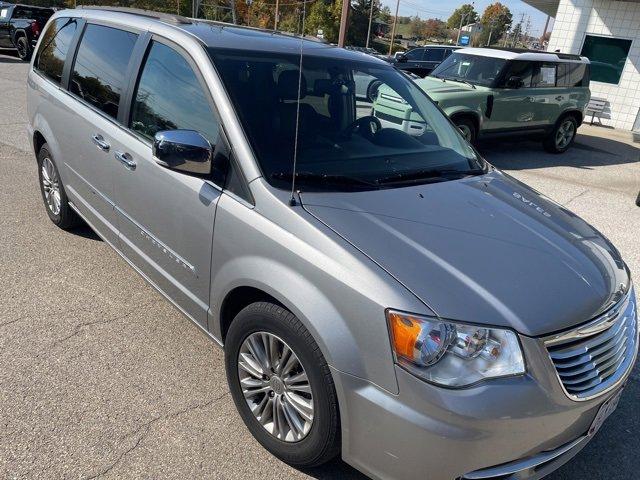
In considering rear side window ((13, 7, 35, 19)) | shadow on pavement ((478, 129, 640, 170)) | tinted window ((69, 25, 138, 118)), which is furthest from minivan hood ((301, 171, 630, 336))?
rear side window ((13, 7, 35, 19))

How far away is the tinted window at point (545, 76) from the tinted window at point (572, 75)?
215 millimetres

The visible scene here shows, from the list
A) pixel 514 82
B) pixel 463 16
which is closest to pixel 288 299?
pixel 514 82

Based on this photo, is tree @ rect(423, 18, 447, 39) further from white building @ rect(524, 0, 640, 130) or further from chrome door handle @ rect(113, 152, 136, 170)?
chrome door handle @ rect(113, 152, 136, 170)

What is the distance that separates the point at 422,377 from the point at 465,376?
15 centimetres

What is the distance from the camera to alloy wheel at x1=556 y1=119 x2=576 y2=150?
422 inches

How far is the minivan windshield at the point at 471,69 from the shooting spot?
31.1 feet

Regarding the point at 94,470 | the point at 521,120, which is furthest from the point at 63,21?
the point at 521,120

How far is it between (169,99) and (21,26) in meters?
19.5

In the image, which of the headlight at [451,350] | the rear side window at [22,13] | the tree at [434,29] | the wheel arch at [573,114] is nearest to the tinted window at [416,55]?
the wheel arch at [573,114]

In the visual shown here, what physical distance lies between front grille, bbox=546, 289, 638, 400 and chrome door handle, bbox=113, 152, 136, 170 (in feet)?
8.00

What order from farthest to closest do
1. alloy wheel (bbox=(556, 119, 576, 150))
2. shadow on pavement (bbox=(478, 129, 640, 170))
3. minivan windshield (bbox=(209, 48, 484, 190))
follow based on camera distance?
alloy wheel (bbox=(556, 119, 576, 150))
shadow on pavement (bbox=(478, 129, 640, 170))
minivan windshield (bbox=(209, 48, 484, 190))

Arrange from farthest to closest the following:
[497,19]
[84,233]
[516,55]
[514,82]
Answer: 1. [497,19]
2. [516,55]
3. [514,82]
4. [84,233]

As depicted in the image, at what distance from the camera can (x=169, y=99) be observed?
3.00 meters

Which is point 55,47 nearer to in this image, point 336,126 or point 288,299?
point 336,126
